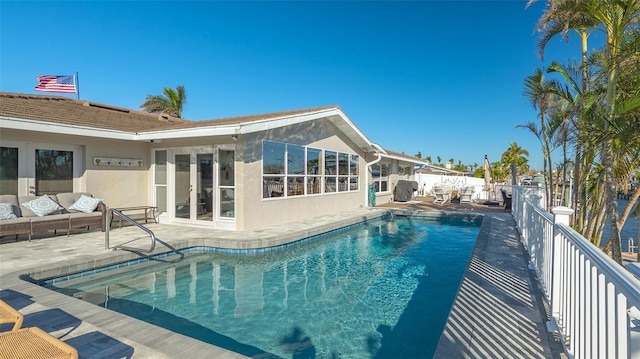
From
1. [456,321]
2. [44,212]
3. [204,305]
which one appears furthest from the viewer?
[44,212]

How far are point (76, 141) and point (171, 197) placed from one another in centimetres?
293

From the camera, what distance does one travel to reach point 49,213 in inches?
313

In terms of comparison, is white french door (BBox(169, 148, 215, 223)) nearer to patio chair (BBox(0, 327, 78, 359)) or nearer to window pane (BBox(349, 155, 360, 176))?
window pane (BBox(349, 155, 360, 176))

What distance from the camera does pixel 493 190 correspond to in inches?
872

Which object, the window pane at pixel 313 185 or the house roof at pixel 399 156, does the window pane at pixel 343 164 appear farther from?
the house roof at pixel 399 156

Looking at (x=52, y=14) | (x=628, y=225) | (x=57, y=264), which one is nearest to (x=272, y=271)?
(x=57, y=264)

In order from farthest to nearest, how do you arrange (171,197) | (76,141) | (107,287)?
1. (171,197)
2. (76,141)
3. (107,287)

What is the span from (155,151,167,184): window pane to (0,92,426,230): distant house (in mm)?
33

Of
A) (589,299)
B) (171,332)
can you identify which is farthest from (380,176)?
(589,299)

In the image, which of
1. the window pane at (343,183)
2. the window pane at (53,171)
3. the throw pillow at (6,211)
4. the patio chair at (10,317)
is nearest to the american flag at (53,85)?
the window pane at (53,171)

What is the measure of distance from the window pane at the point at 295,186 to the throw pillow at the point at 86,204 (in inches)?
218

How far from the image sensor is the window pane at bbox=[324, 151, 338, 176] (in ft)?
44.0

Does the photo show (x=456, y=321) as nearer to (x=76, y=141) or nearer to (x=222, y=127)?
(x=222, y=127)

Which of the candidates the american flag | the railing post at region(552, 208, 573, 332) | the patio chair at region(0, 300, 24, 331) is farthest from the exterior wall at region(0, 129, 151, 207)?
the railing post at region(552, 208, 573, 332)
